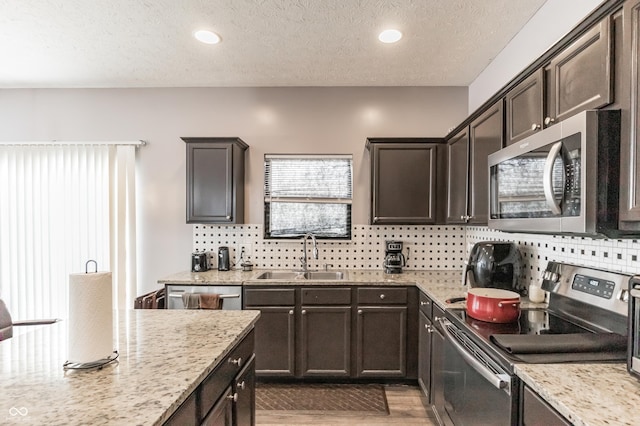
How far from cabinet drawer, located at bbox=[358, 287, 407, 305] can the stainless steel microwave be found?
1265mm

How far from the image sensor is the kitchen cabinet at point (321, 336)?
2.79 metres

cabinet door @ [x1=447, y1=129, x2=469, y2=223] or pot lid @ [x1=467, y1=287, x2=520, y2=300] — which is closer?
pot lid @ [x1=467, y1=287, x2=520, y2=300]

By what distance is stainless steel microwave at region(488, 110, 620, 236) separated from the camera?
1.17 m

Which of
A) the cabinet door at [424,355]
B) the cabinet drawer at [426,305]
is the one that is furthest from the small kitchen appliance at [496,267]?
the cabinet door at [424,355]

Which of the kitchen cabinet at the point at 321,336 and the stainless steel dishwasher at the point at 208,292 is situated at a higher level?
the stainless steel dishwasher at the point at 208,292

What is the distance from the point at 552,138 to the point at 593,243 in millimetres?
764

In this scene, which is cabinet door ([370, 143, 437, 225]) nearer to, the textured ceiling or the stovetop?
the textured ceiling

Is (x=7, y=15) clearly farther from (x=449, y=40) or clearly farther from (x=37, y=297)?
(x=449, y=40)

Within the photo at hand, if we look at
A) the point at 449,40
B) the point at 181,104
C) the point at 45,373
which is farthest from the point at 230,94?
the point at 45,373

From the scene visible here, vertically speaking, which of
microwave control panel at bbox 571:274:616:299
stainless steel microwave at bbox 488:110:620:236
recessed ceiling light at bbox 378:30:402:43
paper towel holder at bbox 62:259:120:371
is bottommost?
paper towel holder at bbox 62:259:120:371

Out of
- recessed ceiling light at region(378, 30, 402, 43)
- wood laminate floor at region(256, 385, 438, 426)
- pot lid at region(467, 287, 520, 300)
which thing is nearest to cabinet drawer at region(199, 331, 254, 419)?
wood laminate floor at region(256, 385, 438, 426)

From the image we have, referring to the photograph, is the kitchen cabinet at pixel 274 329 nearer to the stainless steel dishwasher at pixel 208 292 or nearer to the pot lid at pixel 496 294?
the stainless steel dishwasher at pixel 208 292

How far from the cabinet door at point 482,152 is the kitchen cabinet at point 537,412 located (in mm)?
1265

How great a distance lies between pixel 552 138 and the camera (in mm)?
1394
